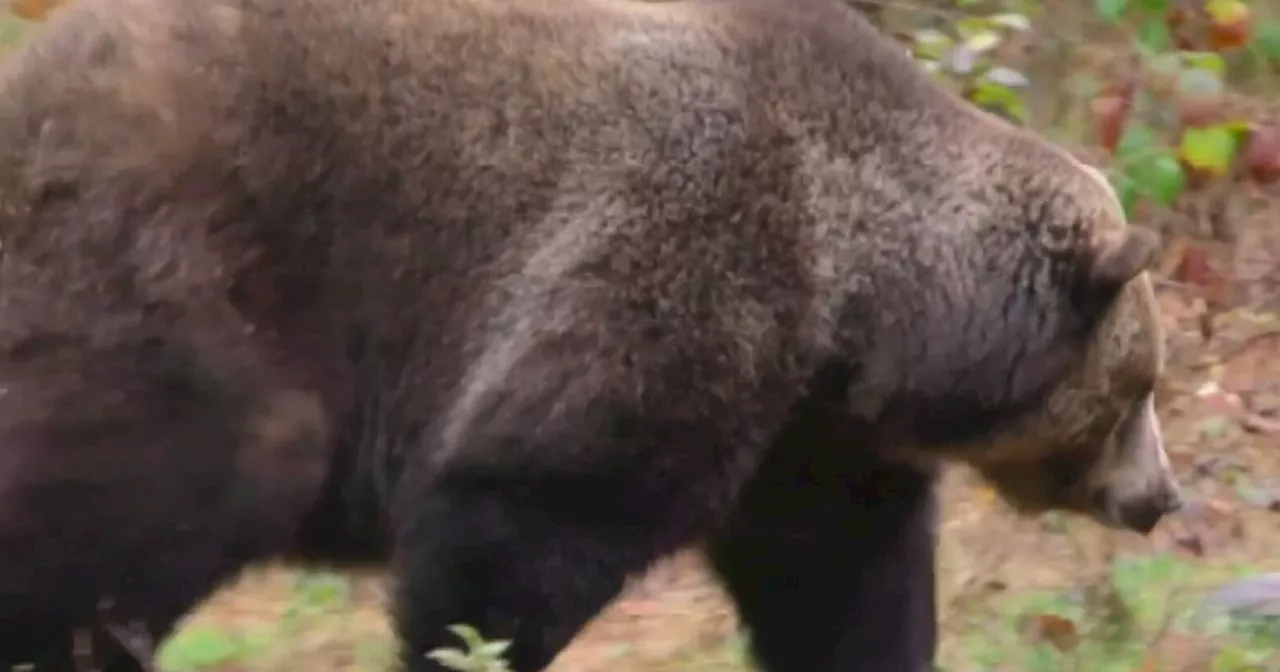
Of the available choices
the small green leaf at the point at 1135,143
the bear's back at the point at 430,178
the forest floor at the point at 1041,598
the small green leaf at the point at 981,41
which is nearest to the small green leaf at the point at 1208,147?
the small green leaf at the point at 1135,143

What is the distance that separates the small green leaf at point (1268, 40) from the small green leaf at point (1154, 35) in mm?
588

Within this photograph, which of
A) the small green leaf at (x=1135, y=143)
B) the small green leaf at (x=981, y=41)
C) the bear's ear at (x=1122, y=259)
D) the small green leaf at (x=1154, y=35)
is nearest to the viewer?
the bear's ear at (x=1122, y=259)

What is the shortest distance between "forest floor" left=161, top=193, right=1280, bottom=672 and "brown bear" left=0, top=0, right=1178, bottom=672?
0.53 metres

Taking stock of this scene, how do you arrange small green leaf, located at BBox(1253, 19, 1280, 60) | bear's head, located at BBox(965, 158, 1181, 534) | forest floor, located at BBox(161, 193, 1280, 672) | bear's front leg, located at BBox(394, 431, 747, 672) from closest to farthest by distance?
bear's front leg, located at BBox(394, 431, 747, 672) < bear's head, located at BBox(965, 158, 1181, 534) < forest floor, located at BBox(161, 193, 1280, 672) < small green leaf, located at BBox(1253, 19, 1280, 60)

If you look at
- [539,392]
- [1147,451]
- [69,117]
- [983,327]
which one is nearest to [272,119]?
[69,117]

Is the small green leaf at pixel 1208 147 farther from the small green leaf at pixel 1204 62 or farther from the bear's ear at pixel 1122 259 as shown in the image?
the bear's ear at pixel 1122 259

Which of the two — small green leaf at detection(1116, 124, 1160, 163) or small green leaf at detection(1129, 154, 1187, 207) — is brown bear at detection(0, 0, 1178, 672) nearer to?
small green leaf at detection(1129, 154, 1187, 207)

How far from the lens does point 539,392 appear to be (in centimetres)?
475

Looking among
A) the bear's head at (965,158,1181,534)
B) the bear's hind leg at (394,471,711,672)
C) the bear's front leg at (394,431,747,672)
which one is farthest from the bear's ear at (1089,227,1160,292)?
the bear's hind leg at (394,471,711,672)

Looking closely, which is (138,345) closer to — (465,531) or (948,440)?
(465,531)

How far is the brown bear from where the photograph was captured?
14.8 feet

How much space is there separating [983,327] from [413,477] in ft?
4.34

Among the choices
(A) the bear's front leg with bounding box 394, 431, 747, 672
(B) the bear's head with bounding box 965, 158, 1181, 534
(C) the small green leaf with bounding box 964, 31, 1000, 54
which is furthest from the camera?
(C) the small green leaf with bounding box 964, 31, 1000, 54

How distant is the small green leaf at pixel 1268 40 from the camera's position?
7973 millimetres
